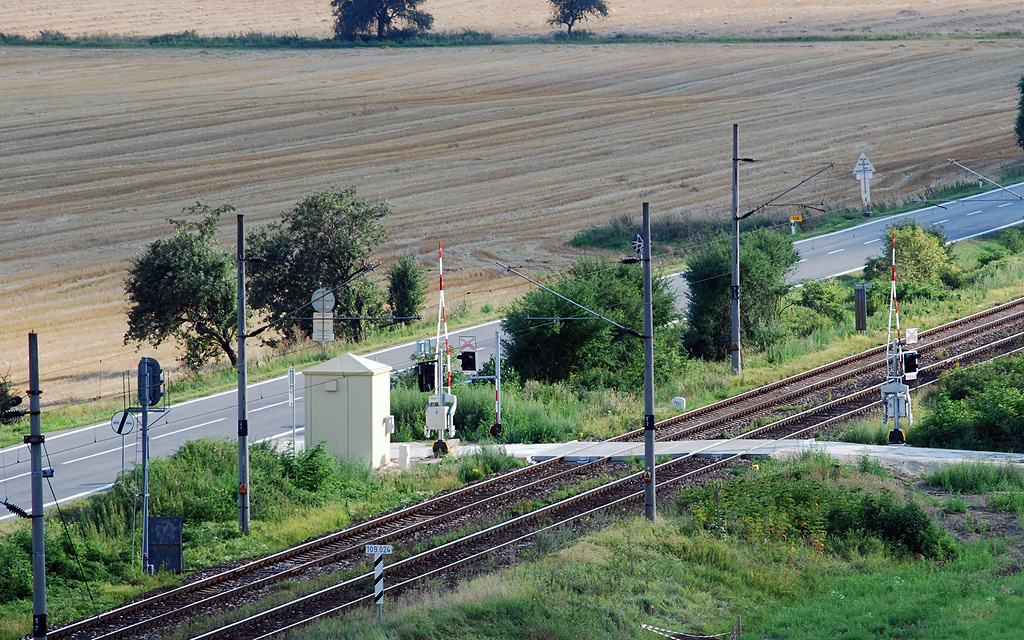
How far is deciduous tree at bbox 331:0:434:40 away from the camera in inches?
3757

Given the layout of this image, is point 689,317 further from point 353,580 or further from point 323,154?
point 323,154

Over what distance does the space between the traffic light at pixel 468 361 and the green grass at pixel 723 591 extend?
9.43m

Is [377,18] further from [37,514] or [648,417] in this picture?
[37,514]

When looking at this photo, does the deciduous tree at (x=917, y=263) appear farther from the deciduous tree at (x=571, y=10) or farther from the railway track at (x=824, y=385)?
the deciduous tree at (x=571, y=10)

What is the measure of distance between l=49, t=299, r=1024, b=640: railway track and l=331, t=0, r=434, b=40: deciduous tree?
66.6 metres

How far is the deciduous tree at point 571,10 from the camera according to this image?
99375mm

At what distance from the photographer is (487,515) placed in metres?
24.2

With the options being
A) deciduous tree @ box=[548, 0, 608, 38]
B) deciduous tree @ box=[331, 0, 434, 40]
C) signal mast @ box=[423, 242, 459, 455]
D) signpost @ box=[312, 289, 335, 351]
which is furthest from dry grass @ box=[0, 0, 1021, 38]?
signal mast @ box=[423, 242, 459, 455]

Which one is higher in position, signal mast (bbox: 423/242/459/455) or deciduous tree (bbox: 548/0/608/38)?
deciduous tree (bbox: 548/0/608/38)

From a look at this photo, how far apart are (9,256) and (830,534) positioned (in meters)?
40.9

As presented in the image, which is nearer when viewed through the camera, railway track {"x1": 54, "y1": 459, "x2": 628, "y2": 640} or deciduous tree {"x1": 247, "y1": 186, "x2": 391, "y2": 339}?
railway track {"x1": 54, "y1": 459, "x2": 628, "y2": 640}

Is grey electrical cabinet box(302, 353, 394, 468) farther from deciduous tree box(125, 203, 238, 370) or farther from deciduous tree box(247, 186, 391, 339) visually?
deciduous tree box(247, 186, 391, 339)

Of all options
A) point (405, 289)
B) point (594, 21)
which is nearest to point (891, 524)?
point (405, 289)

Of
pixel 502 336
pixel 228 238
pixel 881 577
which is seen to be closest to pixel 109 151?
pixel 228 238
